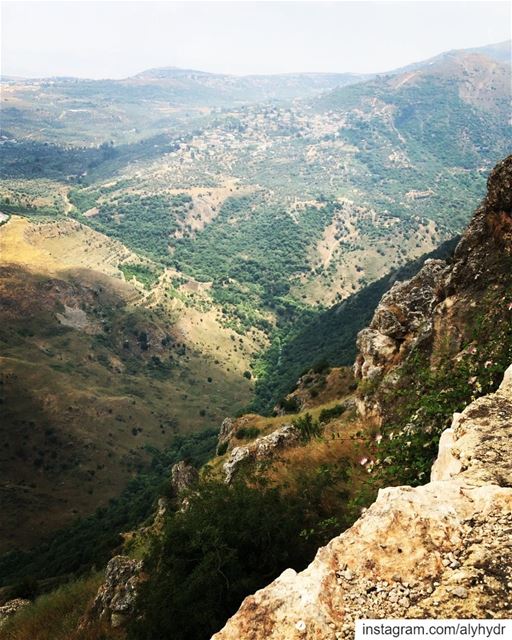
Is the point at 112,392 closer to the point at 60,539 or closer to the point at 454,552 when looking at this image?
the point at 60,539

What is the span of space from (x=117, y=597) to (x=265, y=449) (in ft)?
38.6

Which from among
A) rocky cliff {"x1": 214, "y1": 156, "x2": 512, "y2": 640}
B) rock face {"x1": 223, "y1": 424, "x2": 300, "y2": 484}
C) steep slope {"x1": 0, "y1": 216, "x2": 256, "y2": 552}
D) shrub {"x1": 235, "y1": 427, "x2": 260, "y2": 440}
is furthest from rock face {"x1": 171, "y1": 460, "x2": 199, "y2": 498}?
steep slope {"x1": 0, "y1": 216, "x2": 256, "y2": 552}

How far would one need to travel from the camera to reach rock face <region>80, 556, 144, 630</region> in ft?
70.7

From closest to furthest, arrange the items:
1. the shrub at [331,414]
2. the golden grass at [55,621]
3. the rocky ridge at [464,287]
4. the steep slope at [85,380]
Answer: the golden grass at [55,621] < the rocky ridge at [464,287] < the shrub at [331,414] < the steep slope at [85,380]

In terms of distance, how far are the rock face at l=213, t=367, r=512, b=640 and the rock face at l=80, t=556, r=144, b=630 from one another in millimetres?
13603

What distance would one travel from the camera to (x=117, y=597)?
22781 mm

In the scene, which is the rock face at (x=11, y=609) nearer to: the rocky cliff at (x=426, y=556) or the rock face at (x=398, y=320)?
the rock face at (x=398, y=320)

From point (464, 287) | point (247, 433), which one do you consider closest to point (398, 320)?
point (464, 287)

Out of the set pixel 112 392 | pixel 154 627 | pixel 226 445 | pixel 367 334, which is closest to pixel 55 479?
pixel 112 392

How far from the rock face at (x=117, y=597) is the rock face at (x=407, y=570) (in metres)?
13.6

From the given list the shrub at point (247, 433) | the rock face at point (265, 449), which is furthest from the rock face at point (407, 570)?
the shrub at point (247, 433)

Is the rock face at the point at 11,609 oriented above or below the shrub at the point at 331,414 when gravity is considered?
below

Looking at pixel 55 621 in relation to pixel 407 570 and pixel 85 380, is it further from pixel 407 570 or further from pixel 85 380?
pixel 85 380

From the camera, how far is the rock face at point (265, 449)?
1166 inches
